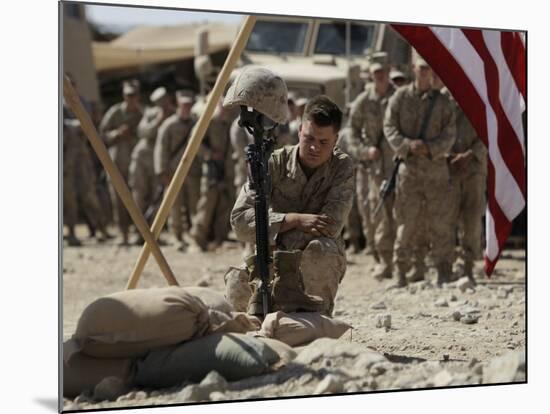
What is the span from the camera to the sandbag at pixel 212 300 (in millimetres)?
6516

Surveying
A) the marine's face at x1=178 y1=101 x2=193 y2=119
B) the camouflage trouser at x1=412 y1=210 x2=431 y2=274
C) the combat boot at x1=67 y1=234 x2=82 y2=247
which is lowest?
the combat boot at x1=67 y1=234 x2=82 y2=247

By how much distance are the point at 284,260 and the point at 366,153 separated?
5.29 metres

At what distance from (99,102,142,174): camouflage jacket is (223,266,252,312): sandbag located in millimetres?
9569

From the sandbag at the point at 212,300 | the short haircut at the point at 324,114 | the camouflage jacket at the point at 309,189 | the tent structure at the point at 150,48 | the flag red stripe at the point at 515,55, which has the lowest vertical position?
the sandbag at the point at 212,300

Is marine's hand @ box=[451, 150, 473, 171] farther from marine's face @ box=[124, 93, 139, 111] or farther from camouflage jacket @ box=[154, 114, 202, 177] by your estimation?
marine's face @ box=[124, 93, 139, 111]

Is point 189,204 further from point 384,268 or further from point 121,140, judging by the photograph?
point 384,268

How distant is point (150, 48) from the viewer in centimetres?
2358

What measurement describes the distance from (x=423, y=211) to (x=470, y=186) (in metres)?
0.66

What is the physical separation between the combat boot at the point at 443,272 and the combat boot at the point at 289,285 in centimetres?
419

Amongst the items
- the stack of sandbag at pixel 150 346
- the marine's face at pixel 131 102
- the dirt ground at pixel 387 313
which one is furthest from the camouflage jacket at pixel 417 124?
the marine's face at pixel 131 102

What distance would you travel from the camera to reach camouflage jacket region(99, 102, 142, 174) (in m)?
16.6

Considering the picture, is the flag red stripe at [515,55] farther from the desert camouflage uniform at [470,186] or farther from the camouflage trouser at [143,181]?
the camouflage trouser at [143,181]

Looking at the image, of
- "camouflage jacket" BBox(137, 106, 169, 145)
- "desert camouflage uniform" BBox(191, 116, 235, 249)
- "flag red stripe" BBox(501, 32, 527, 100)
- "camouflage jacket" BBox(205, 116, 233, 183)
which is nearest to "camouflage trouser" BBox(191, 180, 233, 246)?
"desert camouflage uniform" BBox(191, 116, 235, 249)

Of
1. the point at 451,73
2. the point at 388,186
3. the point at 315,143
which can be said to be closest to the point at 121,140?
the point at 388,186
